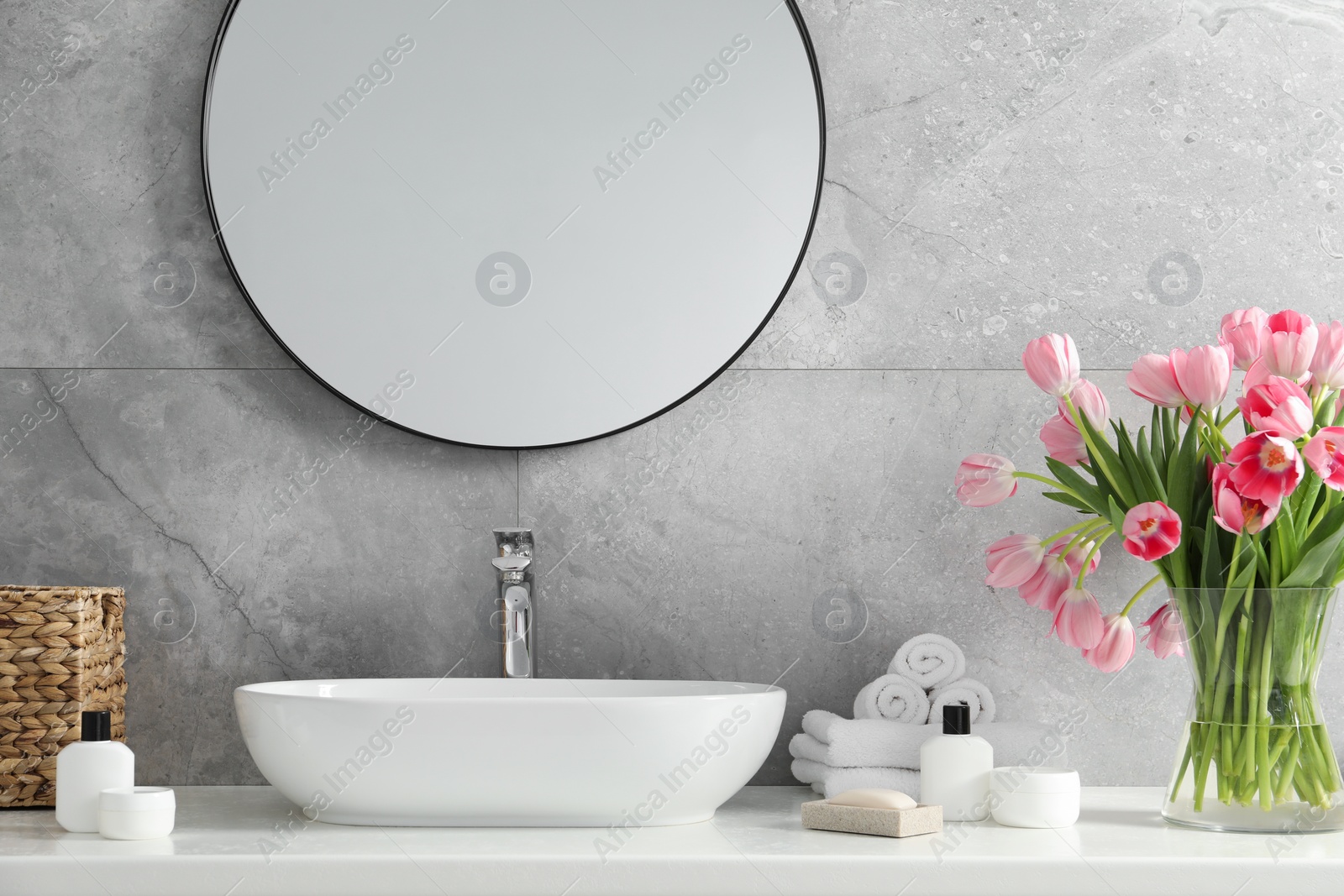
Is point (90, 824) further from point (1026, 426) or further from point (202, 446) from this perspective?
point (1026, 426)

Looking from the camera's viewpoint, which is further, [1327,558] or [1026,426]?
[1026,426]

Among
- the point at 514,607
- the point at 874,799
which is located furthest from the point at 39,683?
the point at 874,799

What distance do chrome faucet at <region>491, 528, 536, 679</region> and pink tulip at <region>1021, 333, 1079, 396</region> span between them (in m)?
0.60

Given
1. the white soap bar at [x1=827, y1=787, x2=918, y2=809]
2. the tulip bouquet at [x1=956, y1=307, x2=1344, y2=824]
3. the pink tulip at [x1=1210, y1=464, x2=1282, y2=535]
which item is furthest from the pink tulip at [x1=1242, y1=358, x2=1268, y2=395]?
the white soap bar at [x1=827, y1=787, x2=918, y2=809]

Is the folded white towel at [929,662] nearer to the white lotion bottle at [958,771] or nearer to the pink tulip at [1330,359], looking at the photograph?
the white lotion bottle at [958,771]

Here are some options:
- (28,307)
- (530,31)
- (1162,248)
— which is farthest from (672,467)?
(28,307)

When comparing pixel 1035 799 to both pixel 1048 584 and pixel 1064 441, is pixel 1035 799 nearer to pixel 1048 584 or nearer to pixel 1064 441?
pixel 1048 584

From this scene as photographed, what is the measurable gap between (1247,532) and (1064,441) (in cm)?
25

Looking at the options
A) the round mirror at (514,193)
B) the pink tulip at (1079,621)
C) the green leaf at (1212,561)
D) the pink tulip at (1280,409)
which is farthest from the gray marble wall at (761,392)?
the pink tulip at (1280,409)

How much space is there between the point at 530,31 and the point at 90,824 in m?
1.03

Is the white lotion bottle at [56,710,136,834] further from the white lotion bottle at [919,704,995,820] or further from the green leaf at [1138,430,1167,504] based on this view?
the green leaf at [1138,430,1167,504]

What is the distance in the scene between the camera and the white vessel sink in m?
0.96

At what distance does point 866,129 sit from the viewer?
4.60 feet

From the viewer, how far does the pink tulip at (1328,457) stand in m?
0.97
